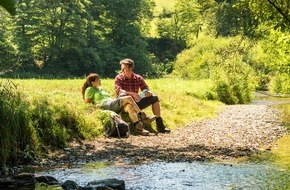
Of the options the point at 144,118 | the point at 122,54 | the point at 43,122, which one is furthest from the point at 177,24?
the point at 43,122

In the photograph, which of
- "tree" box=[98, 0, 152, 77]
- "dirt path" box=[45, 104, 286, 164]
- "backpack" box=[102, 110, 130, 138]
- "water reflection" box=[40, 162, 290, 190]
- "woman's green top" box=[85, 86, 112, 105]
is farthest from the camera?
"tree" box=[98, 0, 152, 77]

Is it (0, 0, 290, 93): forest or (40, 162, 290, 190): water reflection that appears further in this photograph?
(0, 0, 290, 93): forest

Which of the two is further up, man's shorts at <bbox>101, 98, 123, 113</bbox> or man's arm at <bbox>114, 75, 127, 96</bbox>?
man's arm at <bbox>114, 75, 127, 96</bbox>

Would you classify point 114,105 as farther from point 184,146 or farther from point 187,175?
point 187,175

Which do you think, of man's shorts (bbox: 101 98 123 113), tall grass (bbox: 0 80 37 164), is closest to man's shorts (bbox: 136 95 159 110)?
man's shorts (bbox: 101 98 123 113)

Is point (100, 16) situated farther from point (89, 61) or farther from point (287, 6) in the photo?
point (287, 6)

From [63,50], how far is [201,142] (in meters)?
50.8

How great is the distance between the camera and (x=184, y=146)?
10.6 m

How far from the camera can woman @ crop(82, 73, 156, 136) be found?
12.1 meters

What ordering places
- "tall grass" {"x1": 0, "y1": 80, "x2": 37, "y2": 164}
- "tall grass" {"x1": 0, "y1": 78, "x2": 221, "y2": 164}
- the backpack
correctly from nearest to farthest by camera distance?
"tall grass" {"x1": 0, "y1": 80, "x2": 37, "y2": 164}
"tall grass" {"x1": 0, "y1": 78, "x2": 221, "y2": 164}
the backpack

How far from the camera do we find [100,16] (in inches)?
2808

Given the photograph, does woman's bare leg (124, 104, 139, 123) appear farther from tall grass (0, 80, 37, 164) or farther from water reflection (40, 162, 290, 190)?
water reflection (40, 162, 290, 190)

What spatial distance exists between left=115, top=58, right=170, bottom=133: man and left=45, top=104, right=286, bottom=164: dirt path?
66cm

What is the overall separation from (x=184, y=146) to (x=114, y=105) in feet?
8.70
